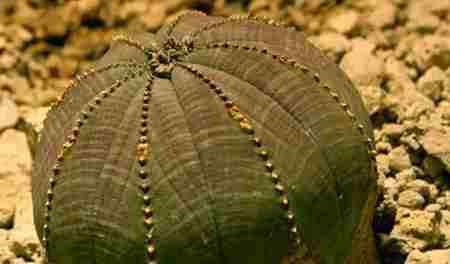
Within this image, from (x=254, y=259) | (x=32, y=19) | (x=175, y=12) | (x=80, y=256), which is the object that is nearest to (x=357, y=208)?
(x=254, y=259)

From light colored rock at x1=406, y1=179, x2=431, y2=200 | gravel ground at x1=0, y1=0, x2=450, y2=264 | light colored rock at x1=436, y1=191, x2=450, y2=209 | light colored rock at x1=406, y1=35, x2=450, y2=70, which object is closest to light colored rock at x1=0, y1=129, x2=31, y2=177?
gravel ground at x1=0, y1=0, x2=450, y2=264

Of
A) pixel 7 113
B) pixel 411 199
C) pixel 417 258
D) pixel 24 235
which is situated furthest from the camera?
pixel 7 113

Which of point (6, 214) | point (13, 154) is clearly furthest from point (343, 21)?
point (6, 214)

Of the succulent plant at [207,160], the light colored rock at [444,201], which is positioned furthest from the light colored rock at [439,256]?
the succulent plant at [207,160]

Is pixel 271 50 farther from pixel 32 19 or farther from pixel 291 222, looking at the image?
pixel 32 19

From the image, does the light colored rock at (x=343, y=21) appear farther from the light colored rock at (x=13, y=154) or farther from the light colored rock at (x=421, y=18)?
the light colored rock at (x=13, y=154)

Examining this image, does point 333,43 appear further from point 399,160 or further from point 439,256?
point 439,256
